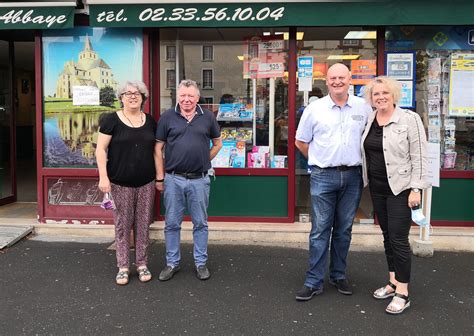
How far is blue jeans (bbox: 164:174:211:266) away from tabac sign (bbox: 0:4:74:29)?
7.32 feet

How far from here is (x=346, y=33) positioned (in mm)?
5363

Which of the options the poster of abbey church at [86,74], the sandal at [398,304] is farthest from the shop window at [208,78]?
the sandal at [398,304]

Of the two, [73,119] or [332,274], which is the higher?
[73,119]

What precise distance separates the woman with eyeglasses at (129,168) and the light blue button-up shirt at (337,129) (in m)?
1.39

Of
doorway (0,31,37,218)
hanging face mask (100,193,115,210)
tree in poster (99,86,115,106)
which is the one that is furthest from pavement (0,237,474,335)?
doorway (0,31,37,218)

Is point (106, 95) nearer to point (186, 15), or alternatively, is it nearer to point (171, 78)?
point (171, 78)

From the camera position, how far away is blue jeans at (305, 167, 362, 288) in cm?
359

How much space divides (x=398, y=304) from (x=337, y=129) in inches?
53.5

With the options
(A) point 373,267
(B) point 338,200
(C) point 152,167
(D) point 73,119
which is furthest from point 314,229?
(D) point 73,119

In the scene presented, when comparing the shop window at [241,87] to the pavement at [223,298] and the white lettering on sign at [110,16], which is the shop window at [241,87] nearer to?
the white lettering on sign at [110,16]

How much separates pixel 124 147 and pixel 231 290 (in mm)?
1472

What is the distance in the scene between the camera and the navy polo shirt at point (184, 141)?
13.0 feet

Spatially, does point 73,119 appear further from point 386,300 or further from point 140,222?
point 386,300

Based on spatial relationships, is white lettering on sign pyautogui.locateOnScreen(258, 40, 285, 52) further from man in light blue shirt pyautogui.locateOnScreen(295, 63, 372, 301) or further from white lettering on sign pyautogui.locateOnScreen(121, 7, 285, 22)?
man in light blue shirt pyautogui.locateOnScreen(295, 63, 372, 301)
